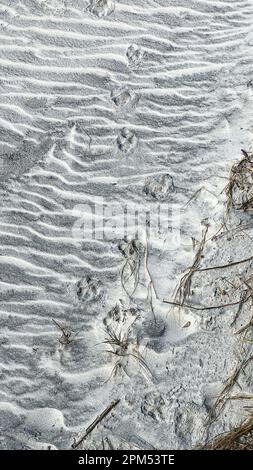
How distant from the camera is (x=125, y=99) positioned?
4.13m

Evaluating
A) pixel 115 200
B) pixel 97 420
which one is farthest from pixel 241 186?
pixel 97 420

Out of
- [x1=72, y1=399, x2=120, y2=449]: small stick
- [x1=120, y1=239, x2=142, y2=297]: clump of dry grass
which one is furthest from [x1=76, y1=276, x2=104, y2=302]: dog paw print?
[x1=72, y1=399, x2=120, y2=449]: small stick

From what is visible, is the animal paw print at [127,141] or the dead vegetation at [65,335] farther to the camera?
the animal paw print at [127,141]

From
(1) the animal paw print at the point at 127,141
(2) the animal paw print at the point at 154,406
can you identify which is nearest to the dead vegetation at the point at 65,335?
(2) the animal paw print at the point at 154,406

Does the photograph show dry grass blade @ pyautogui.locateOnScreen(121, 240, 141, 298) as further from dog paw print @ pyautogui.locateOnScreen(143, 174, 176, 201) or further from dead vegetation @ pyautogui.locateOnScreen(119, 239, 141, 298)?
dog paw print @ pyautogui.locateOnScreen(143, 174, 176, 201)

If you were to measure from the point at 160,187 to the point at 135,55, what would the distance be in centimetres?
94

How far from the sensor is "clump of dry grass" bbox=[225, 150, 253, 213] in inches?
154

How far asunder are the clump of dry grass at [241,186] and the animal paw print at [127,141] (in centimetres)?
66

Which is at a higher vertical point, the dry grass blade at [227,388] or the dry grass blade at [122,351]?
the dry grass blade at [122,351]

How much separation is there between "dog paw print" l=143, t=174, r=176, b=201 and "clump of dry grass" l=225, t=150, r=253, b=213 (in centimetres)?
36

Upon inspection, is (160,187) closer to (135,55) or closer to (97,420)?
(135,55)

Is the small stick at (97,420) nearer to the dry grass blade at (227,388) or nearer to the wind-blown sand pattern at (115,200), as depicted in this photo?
the wind-blown sand pattern at (115,200)

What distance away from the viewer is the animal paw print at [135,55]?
4.19m
